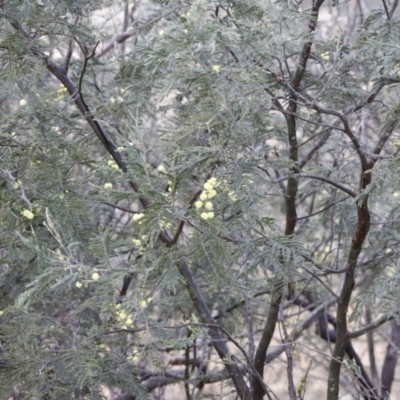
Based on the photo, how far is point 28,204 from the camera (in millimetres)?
1920

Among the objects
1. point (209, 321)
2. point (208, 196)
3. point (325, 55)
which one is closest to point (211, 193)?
point (208, 196)

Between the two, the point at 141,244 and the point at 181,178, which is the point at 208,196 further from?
the point at 141,244

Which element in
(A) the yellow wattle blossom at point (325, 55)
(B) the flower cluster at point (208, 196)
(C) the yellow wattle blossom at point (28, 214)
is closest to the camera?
(B) the flower cluster at point (208, 196)

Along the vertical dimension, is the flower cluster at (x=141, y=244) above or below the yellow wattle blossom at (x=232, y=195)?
below

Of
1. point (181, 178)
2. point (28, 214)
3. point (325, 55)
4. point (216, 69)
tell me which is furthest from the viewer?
point (325, 55)

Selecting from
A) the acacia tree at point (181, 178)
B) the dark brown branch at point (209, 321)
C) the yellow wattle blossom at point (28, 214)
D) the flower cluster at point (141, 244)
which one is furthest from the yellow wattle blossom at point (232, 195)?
the dark brown branch at point (209, 321)

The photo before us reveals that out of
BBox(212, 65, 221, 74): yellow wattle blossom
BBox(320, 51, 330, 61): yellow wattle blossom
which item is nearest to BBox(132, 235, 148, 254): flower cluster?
BBox(212, 65, 221, 74): yellow wattle blossom

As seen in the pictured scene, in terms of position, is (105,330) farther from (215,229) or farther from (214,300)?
(214,300)

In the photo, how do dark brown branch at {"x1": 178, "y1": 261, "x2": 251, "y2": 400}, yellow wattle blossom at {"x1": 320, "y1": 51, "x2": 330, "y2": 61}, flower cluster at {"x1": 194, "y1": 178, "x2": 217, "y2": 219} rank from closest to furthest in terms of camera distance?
flower cluster at {"x1": 194, "y1": 178, "x2": 217, "y2": 219}, yellow wattle blossom at {"x1": 320, "y1": 51, "x2": 330, "y2": 61}, dark brown branch at {"x1": 178, "y1": 261, "x2": 251, "y2": 400}

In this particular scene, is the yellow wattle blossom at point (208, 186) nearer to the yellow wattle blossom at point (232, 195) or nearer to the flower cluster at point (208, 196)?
the flower cluster at point (208, 196)

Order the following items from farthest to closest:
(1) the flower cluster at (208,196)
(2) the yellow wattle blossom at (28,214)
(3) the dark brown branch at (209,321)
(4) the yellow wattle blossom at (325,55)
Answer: (3) the dark brown branch at (209,321) < (4) the yellow wattle blossom at (325,55) < (2) the yellow wattle blossom at (28,214) < (1) the flower cluster at (208,196)

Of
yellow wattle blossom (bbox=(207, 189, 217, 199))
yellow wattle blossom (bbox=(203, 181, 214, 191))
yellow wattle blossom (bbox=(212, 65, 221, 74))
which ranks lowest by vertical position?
yellow wattle blossom (bbox=(207, 189, 217, 199))

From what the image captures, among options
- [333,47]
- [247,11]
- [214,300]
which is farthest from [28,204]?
[214,300]

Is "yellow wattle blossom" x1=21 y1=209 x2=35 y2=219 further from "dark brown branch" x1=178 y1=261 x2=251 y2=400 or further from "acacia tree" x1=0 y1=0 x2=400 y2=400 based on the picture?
"dark brown branch" x1=178 y1=261 x2=251 y2=400
